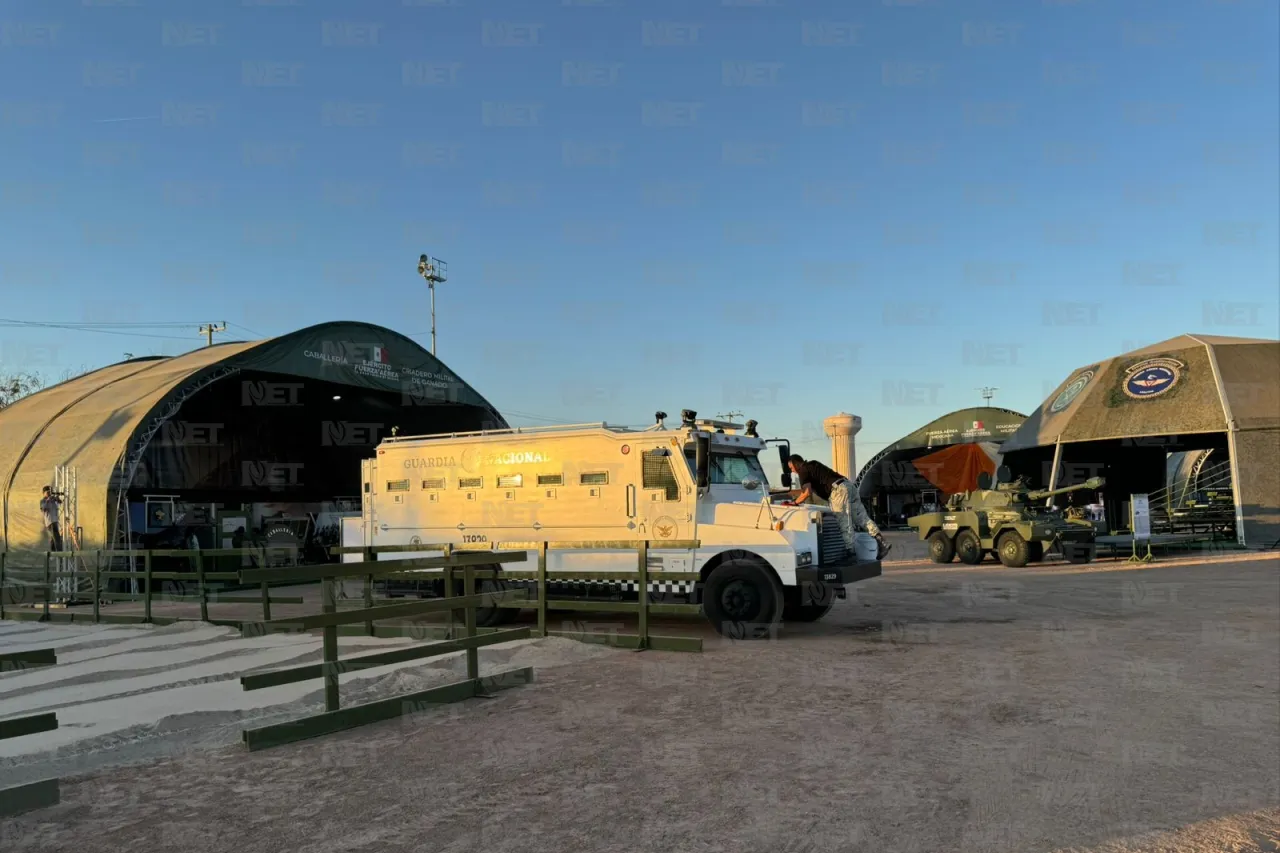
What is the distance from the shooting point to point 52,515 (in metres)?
17.7

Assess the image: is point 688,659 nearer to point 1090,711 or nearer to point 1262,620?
point 1090,711

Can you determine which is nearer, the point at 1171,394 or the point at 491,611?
the point at 491,611

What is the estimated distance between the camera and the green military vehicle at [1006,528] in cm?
2092

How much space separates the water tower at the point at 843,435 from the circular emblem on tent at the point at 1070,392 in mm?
20079

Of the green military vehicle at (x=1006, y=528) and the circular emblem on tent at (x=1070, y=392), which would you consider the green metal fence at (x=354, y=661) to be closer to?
the green military vehicle at (x=1006, y=528)

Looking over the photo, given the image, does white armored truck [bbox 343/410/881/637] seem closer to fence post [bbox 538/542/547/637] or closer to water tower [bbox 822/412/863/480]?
fence post [bbox 538/542/547/637]

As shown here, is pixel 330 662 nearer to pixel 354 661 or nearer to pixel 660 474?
pixel 354 661

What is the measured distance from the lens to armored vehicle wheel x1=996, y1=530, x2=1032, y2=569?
20.9 meters

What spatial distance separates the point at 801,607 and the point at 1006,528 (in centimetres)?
1251

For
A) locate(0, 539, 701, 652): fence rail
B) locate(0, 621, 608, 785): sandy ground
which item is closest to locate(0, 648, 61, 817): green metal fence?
locate(0, 621, 608, 785): sandy ground

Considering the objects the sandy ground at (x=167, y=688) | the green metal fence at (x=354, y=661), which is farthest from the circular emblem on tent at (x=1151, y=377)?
the green metal fence at (x=354, y=661)

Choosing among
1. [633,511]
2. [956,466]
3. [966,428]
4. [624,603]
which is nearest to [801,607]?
[633,511]

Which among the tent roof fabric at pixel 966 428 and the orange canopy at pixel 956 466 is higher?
the tent roof fabric at pixel 966 428

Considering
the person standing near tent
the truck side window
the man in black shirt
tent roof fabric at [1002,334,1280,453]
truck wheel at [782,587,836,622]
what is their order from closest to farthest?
the truck side window → truck wheel at [782,587,836,622] → the man in black shirt → the person standing near tent → tent roof fabric at [1002,334,1280,453]
